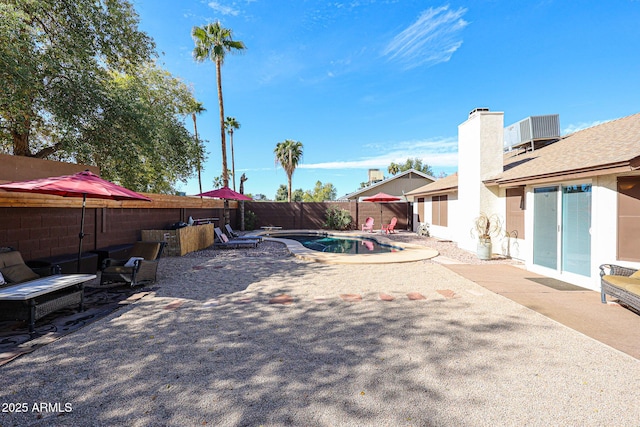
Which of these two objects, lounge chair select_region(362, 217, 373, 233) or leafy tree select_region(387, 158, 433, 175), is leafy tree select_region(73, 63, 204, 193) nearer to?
lounge chair select_region(362, 217, 373, 233)

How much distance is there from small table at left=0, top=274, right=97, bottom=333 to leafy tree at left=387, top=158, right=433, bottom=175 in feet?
163

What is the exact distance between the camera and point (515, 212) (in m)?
8.72

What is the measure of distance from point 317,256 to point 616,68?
656 inches

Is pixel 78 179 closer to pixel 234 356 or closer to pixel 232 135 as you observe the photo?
pixel 234 356

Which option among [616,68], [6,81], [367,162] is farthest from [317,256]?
[367,162]

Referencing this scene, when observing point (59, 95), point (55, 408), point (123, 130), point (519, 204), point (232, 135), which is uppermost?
point (232, 135)

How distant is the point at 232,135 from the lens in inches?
1266

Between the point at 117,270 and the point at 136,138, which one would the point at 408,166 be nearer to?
the point at 136,138

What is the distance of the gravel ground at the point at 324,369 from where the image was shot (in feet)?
7.05

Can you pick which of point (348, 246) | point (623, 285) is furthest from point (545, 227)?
point (348, 246)

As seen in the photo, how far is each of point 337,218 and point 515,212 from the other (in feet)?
38.6

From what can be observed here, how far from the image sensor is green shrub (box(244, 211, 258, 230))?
62.8ft

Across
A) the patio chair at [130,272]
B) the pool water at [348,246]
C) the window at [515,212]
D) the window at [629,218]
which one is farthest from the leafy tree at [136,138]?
the window at [629,218]

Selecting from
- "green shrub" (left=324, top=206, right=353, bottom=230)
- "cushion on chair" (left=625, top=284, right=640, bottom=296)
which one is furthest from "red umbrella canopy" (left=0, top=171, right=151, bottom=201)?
"green shrub" (left=324, top=206, right=353, bottom=230)
